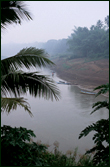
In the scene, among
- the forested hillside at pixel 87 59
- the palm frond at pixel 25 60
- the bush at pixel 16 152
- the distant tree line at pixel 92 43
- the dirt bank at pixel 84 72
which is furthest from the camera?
the distant tree line at pixel 92 43

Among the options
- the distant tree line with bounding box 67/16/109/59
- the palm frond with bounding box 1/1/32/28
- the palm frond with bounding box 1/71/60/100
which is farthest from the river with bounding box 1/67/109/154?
the distant tree line with bounding box 67/16/109/59

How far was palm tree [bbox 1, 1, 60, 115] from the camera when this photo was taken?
2223 millimetres

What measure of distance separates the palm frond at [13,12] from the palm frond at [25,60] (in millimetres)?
428

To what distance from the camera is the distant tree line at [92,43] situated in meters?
22.1

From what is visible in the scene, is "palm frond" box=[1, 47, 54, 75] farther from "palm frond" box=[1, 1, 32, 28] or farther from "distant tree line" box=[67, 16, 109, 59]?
"distant tree line" box=[67, 16, 109, 59]

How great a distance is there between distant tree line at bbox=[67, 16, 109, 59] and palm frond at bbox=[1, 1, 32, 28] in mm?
20436

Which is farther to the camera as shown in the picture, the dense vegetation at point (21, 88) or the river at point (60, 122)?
the river at point (60, 122)

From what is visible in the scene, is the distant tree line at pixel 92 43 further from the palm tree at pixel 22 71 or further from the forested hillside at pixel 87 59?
the palm tree at pixel 22 71

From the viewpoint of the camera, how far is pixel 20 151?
7.00 feet

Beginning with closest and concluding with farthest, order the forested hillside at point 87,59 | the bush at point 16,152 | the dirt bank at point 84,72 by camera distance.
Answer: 1. the bush at point 16,152
2. the dirt bank at point 84,72
3. the forested hillside at point 87,59

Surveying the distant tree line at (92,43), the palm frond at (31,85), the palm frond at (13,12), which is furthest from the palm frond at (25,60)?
the distant tree line at (92,43)

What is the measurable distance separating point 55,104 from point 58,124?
303 cm

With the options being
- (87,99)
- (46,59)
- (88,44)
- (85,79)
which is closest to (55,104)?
(87,99)

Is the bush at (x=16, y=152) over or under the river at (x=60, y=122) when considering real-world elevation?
over
